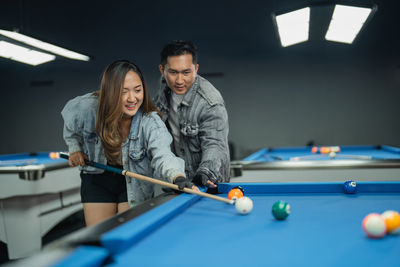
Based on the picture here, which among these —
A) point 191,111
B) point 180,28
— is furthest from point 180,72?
point 180,28

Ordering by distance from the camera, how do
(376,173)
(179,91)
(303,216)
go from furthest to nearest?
(376,173), (179,91), (303,216)

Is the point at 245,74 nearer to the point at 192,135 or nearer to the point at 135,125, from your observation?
the point at 192,135

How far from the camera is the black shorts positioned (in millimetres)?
1793

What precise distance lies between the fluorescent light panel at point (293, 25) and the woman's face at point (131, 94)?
133 centimetres

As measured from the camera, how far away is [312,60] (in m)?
5.24

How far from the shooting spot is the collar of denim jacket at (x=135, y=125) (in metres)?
1.74

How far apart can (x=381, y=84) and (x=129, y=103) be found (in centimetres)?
458

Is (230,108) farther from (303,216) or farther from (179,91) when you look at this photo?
(303,216)

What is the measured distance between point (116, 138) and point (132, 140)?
0.27 ft

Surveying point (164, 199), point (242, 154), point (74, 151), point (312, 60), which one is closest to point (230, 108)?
point (242, 154)

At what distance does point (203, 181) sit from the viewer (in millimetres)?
1542

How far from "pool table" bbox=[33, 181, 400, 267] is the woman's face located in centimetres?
61

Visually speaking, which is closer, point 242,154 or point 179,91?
point 179,91

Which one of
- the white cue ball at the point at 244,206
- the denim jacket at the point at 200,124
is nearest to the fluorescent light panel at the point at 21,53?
the denim jacket at the point at 200,124
